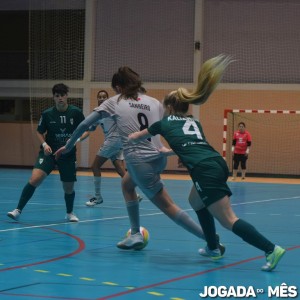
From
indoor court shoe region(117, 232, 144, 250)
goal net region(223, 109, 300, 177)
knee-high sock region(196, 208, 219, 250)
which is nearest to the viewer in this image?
knee-high sock region(196, 208, 219, 250)

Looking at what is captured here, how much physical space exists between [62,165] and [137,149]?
119 inches

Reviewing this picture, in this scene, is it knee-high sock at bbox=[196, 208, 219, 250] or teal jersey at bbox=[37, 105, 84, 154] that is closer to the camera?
knee-high sock at bbox=[196, 208, 219, 250]

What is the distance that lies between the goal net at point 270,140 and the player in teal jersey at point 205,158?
19.4 meters

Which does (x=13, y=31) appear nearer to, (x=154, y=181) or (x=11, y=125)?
(x=11, y=125)

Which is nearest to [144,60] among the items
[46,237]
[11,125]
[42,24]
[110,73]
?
[110,73]

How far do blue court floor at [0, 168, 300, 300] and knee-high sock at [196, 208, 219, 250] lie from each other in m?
0.20

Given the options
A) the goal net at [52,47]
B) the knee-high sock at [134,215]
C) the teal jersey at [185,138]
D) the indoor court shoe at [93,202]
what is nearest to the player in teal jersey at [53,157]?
the indoor court shoe at [93,202]

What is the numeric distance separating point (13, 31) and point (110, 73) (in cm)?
459

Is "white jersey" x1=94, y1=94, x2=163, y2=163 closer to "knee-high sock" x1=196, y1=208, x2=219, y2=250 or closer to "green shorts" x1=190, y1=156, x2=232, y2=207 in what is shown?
"knee-high sock" x1=196, y1=208, x2=219, y2=250

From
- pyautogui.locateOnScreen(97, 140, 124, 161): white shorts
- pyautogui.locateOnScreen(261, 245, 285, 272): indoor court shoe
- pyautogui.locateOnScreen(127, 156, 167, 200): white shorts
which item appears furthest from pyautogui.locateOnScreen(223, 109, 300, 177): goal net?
pyautogui.locateOnScreen(261, 245, 285, 272): indoor court shoe

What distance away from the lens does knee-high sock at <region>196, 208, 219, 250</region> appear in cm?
734

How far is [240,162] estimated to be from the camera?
1032 inches

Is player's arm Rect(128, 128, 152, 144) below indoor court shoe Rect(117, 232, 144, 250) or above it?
above

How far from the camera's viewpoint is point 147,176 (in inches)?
303
